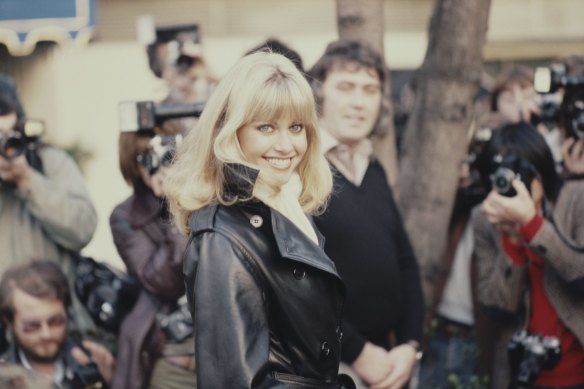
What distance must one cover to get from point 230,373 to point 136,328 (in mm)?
1916

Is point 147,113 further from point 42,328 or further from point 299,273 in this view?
point 299,273

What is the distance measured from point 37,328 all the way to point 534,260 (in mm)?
2014

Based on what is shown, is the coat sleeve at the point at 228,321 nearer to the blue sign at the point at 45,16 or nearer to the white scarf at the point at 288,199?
the white scarf at the point at 288,199

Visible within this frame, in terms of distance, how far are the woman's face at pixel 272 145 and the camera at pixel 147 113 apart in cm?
143

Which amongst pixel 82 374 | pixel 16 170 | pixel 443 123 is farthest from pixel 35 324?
pixel 443 123

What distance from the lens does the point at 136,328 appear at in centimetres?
474

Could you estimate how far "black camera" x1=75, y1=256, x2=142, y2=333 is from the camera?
487 cm

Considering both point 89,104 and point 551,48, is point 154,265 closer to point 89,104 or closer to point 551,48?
point 89,104

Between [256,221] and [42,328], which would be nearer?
[256,221]

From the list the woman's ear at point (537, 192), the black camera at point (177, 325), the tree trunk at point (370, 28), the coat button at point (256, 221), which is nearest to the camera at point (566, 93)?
the woman's ear at point (537, 192)

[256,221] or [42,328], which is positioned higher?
[256,221]

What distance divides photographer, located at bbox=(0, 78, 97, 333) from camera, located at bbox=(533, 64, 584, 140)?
2085 millimetres

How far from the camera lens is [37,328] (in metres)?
4.67

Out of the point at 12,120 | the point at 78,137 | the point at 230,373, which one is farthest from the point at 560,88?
the point at 78,137
